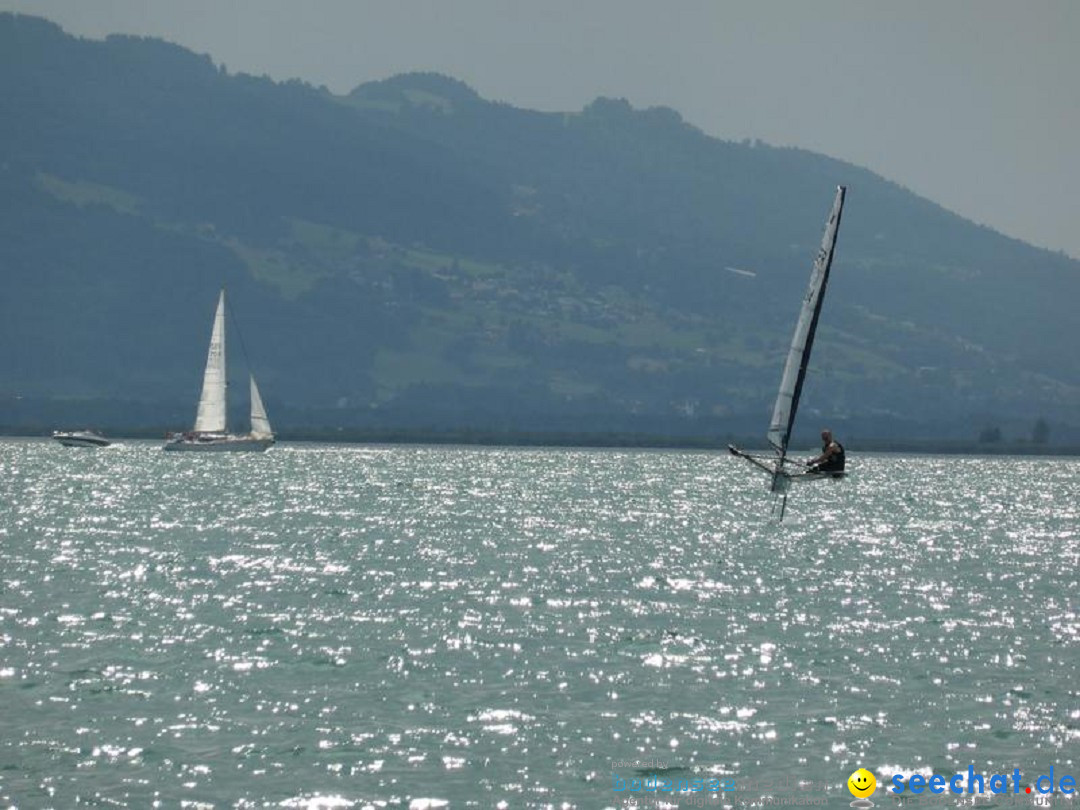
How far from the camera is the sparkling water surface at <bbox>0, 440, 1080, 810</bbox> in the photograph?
35156 millimetres

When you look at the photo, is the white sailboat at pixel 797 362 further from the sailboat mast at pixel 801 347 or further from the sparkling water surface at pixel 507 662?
the sparkling water surface at pixel 507 662

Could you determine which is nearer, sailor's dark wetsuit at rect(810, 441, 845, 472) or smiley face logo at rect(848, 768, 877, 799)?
smiley face logo at rect(848, 768, 877, 799)

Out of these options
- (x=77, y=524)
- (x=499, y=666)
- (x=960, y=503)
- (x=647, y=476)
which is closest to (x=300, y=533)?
(x=77, y=524)

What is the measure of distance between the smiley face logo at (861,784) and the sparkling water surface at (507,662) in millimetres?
285

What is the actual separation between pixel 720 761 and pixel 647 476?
163 metres

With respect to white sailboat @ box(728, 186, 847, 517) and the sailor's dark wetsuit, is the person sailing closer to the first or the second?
the sailor's dark wetsuit

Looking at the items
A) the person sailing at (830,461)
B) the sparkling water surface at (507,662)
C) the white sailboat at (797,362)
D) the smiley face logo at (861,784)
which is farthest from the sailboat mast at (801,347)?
the smiley face logo at (861,784)

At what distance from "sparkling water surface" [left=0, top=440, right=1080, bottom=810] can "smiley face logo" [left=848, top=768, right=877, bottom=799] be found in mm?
285

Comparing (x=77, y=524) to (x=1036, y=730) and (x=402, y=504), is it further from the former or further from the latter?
(x=1036, y=730)

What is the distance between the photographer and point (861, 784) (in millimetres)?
34094

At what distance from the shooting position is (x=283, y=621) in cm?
5522

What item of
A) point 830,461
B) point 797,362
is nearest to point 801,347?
point 797,362

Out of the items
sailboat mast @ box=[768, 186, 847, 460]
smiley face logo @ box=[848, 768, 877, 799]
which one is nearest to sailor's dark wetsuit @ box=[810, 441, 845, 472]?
sailboat mast @ box=[768, 186, 847, 460]

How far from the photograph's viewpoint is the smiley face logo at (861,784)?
33.6 meters
